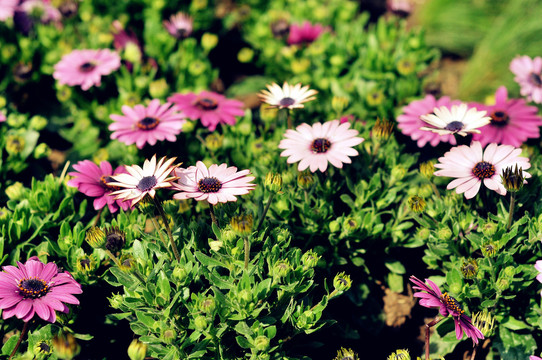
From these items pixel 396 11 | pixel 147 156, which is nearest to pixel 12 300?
pixel 147 156

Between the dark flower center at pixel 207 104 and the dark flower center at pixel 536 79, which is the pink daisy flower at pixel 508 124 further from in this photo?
the dark flower center at pixel 207 104

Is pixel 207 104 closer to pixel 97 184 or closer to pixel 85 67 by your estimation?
pixel 97 184

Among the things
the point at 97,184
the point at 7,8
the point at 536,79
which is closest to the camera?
the point at 97,184

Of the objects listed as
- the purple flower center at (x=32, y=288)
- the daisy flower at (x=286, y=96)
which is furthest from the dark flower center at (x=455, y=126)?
the purple flower center at (x=32, y=288)

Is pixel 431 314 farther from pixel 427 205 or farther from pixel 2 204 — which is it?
pixel 2 204

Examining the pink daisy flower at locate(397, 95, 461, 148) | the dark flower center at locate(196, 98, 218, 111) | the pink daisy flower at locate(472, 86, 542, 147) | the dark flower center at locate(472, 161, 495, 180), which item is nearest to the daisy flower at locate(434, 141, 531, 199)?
the dark flower center at locate(472, 161, 495, 180)

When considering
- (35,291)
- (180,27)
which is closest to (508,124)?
(180,27)

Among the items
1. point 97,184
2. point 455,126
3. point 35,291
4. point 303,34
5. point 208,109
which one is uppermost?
point 455,126
